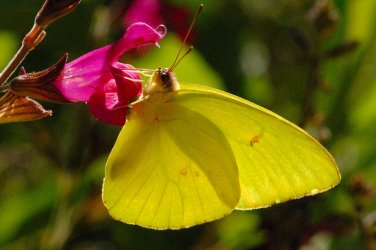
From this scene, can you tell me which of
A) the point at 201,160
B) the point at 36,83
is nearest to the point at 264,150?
the point at 201,160

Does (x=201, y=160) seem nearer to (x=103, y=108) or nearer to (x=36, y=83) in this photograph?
(x=103, y=108)

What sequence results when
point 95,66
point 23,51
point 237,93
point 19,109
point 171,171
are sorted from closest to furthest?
point 23,51 < point 19,109 < point 95,66 < point 171,171 < point 237,93

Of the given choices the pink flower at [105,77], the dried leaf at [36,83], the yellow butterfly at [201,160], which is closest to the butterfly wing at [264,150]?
the yellow butterfly at [201,160]

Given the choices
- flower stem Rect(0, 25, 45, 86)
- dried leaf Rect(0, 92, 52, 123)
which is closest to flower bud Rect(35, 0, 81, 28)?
flower stem Rect(0, 25, 45, 86)

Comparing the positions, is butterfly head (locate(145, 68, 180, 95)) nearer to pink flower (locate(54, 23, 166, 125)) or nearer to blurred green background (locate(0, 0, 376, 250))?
pink flower (locate(54, 23, 166, 125))

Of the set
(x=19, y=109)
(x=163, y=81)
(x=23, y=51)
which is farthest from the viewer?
(x=163, y=81)

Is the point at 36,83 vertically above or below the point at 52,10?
below

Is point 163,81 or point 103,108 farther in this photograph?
point 163,81
